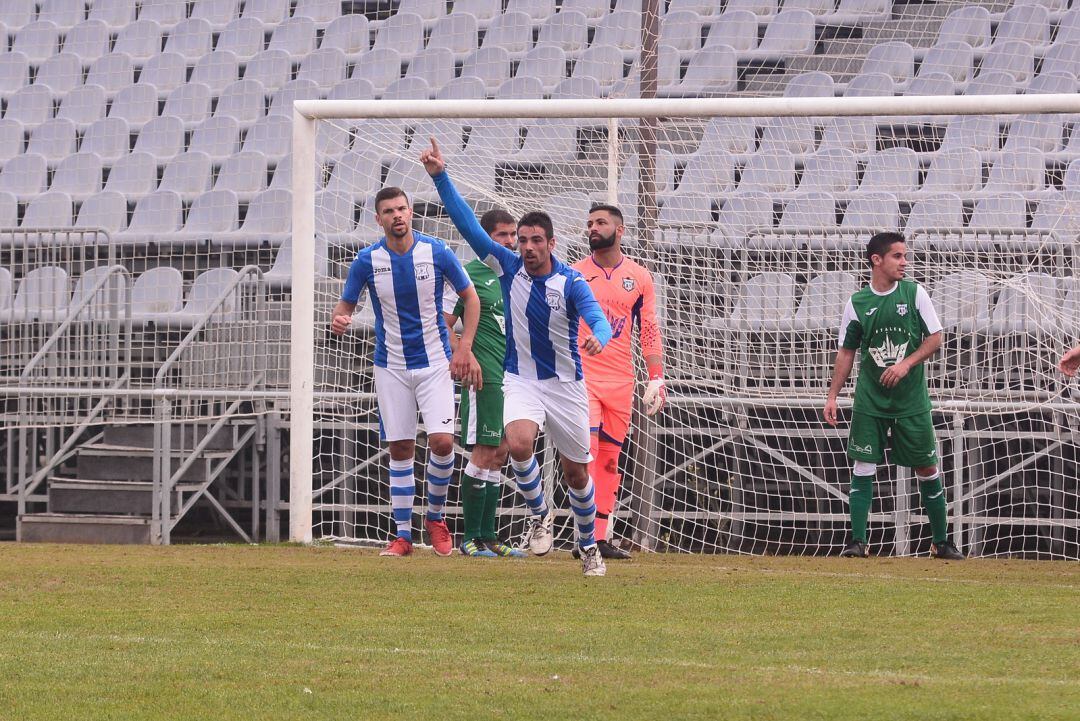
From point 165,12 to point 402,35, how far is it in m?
3.69

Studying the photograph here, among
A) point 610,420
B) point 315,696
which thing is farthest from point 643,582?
point 315,696

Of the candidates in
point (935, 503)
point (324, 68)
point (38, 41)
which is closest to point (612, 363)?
point (935, 503)

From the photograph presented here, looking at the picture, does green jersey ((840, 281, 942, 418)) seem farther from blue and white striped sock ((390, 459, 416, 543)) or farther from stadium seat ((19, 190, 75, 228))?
stadium seat ((19, 190, 75, 228))

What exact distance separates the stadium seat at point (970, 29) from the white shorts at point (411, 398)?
9807 millimetres

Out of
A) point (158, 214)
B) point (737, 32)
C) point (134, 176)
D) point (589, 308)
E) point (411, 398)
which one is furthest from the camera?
point (134, 176)

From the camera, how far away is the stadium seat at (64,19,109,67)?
1841 cm

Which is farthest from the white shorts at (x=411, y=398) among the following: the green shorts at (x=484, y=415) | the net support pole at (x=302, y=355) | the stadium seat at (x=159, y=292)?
the stadium seat at (x=159, y=292)

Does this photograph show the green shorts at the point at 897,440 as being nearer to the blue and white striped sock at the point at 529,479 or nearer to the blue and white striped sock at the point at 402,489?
the blue and white striped sock at the point at 529,479

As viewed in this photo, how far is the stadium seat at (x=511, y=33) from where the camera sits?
1684 cm

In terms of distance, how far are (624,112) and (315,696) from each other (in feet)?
19.4

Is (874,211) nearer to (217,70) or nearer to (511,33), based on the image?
(511,33)

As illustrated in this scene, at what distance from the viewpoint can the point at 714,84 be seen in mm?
15391

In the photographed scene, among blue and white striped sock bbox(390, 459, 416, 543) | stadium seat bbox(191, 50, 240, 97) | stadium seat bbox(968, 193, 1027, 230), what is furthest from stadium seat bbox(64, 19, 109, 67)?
blue and white striped sock bbox(390, 459, 416, 543)

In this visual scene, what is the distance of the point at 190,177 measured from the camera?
1596cm
